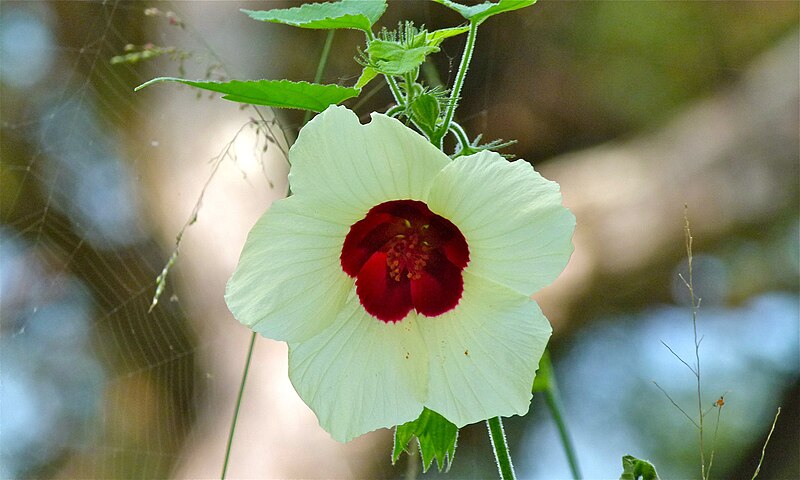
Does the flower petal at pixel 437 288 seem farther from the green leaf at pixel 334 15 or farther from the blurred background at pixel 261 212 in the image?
the blurred background at pixel 261 212

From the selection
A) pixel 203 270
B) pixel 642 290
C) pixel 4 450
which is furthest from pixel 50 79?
pixel 642 290

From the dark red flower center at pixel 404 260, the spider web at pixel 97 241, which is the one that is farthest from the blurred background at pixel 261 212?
the dark red flower center at pixel 404 260

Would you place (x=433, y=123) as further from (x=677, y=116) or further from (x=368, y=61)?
(x=677, y=116)

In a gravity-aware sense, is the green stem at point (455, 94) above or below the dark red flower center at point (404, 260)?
above

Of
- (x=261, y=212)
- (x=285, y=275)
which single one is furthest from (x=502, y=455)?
(x=261, y=212)

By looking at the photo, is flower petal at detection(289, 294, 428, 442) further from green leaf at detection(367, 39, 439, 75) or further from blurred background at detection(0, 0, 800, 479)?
blurred background at detection(0, 0, 800, 479)

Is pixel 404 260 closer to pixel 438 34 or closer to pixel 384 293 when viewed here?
pixel 384 293
